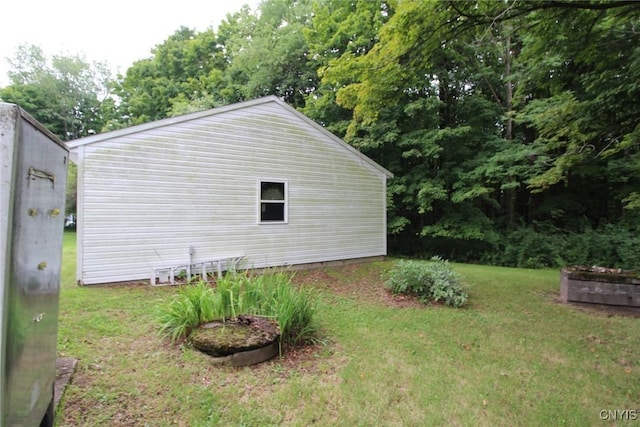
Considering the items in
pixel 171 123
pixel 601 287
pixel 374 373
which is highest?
pixel 171 123

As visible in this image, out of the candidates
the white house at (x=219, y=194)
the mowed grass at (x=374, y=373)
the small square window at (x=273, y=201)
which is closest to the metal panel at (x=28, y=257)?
the mowed grass at (x=374, y=373)

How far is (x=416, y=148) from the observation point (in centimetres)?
1358

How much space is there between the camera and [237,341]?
135 inches

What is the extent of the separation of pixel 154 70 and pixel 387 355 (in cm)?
3010

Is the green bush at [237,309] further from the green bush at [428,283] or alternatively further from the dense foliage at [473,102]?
the dense foliage at [473,102]

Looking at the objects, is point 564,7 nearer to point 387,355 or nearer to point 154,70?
point 387,355

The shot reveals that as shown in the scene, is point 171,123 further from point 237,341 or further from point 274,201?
point 237,341

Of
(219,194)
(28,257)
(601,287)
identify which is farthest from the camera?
(219,194)

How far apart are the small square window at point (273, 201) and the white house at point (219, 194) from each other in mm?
28

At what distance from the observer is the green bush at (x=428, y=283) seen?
19.5ft

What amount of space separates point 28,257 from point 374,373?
308cm

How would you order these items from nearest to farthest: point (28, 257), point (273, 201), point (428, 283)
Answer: point (28, 257) → point (428, 283) → point (273, 201)

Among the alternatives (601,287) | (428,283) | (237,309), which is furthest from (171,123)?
(601,287)

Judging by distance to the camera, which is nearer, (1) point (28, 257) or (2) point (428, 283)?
(1) point (28, 257)
